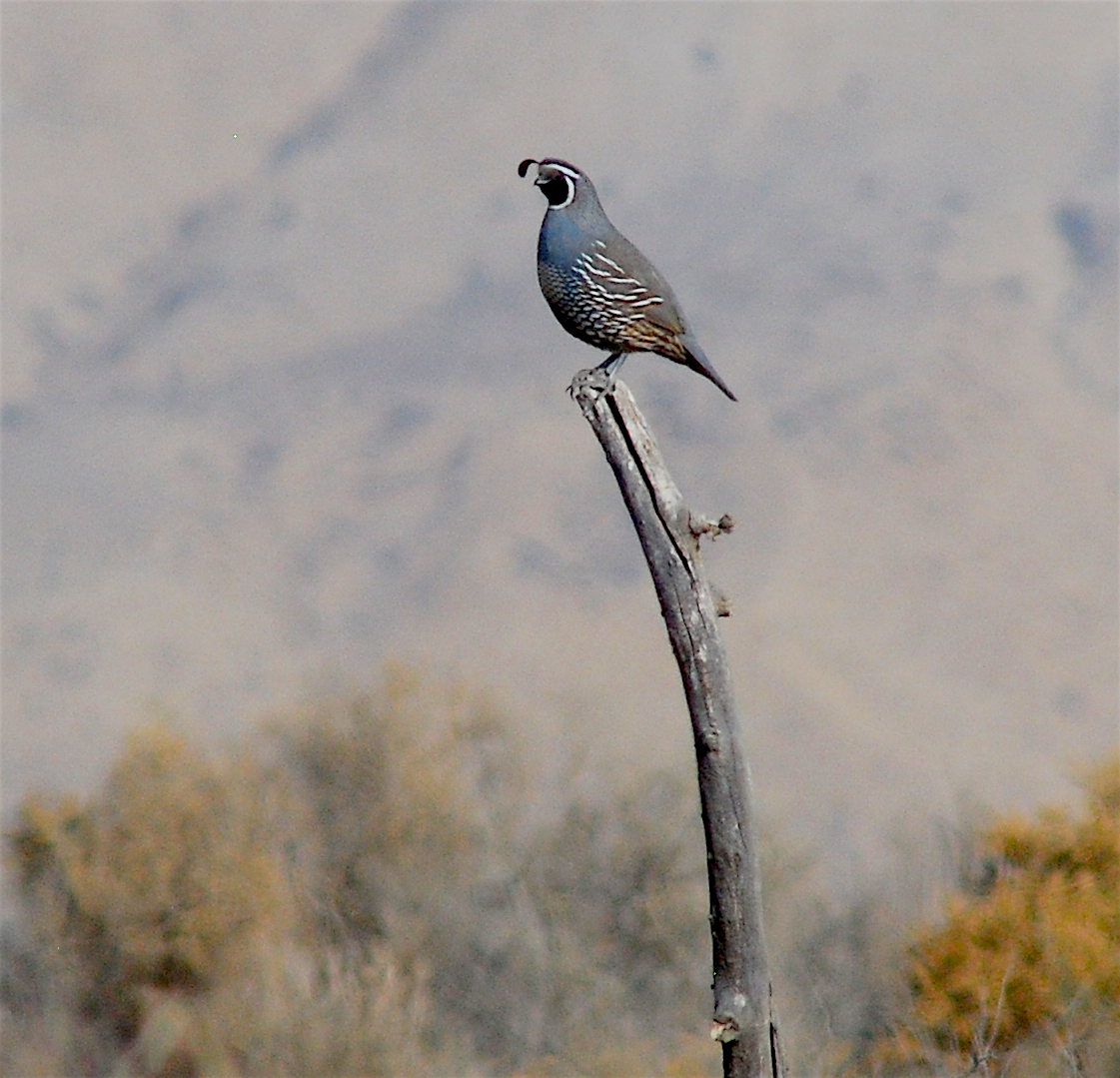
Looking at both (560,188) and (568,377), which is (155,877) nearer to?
(560,188)

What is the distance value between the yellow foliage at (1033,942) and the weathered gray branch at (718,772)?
4.43 metres

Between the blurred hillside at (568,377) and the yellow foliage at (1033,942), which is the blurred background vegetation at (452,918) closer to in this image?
the yellow foliage at (1033,942)

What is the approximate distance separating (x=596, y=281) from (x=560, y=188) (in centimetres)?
42

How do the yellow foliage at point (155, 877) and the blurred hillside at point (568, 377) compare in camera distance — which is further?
the blurred hillside at point (568, 377)

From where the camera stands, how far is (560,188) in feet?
20.5

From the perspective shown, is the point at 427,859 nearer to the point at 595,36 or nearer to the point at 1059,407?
the point at 1059,407

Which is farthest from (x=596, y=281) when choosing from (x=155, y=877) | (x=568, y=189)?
(x=155, y=877)

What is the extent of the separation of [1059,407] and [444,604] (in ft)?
48.5

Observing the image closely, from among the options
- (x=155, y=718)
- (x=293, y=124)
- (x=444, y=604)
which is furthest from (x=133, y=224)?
(x=155, y=718)

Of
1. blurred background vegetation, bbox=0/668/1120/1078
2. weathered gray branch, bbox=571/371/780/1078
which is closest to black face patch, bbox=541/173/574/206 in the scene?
weathered gray branch, bbox=571/371/780/1078

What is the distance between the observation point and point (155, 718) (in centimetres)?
1772

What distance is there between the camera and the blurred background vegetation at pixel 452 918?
39.2ft

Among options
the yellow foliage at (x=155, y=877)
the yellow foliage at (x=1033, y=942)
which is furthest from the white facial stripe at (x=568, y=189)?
the yellow foliage at (x=155, y=877)

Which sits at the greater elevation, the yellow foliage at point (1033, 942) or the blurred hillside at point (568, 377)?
the blurred hillside at point (568, 377)
